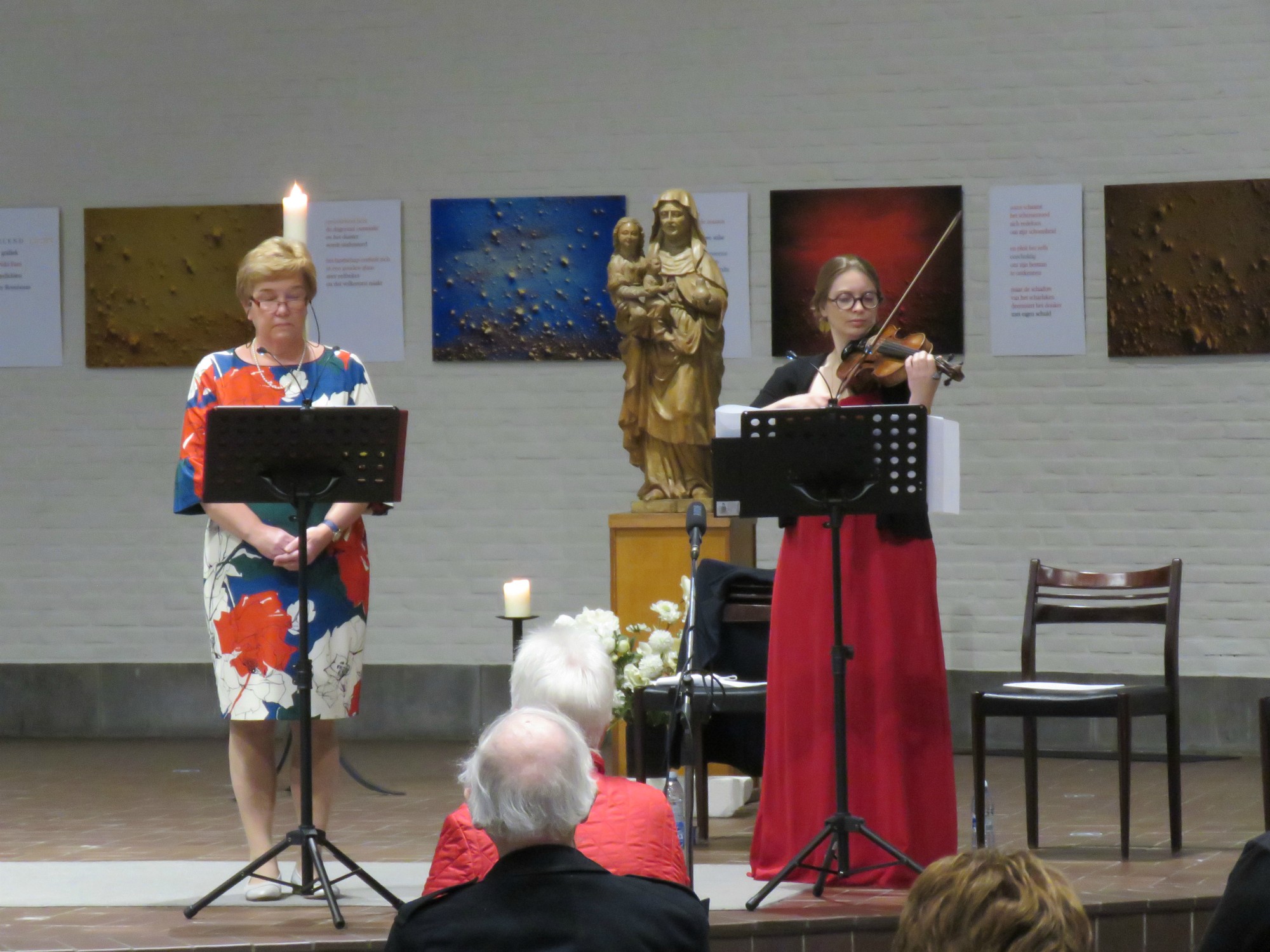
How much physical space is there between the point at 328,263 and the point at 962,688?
343 centimetres

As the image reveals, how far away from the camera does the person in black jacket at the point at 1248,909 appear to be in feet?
6.20

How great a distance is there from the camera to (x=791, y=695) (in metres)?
4.51

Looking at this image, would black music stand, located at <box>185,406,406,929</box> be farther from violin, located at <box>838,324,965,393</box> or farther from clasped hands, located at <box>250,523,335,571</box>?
violin, located at <box>838,324,965,393</box>

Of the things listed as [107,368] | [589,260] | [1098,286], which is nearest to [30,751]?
[107,368]

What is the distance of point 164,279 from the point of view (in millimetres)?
8289

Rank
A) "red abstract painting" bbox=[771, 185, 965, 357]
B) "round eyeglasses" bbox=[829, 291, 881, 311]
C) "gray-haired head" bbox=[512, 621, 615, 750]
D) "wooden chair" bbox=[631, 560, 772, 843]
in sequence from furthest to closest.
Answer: "red abstract painting" bbox=[771, 185, 965, 357]
"wooden chair" bbox=[631, 560, 772, 843]
"round eyeglasses" bbox=[829, 291, 881, 311]
"gray-haired head" bbox=[512, 621, 615, 750]

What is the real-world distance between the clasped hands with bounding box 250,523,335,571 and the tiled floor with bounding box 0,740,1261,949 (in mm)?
809

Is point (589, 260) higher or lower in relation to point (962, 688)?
higher

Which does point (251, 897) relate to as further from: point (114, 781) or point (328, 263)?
point (328, 263)

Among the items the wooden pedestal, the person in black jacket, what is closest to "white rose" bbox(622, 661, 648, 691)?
the wooden pedestal

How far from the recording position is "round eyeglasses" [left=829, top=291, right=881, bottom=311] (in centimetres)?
438

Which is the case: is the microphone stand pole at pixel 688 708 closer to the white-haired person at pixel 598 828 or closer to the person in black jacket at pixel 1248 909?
the white-haired person at pixel 598 828

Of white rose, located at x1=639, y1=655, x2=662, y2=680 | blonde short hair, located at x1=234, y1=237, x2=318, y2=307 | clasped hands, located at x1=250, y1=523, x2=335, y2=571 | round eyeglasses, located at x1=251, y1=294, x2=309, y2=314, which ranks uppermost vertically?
blonde short hair, located at x1=234, y1=237, x2=318, y2=307

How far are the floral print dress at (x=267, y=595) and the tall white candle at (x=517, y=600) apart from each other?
3.72 feet
